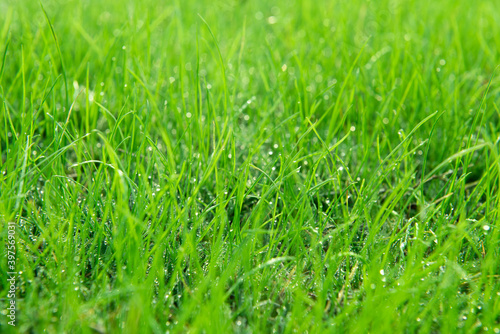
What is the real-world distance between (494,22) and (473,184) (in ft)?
4.32

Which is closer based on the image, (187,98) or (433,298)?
(433,298)

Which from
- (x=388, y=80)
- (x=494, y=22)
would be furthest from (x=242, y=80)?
(x=494, y=22)

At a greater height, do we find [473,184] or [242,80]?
[242,80]

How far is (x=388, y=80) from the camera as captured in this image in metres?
1.83

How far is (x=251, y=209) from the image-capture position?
56.4 inches

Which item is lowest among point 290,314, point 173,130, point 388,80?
point 290,314

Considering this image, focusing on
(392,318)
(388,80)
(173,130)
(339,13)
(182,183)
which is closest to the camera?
(392,318)

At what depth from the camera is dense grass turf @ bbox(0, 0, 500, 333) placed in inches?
40.2

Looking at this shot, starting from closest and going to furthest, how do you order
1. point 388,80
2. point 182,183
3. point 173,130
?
point 182,183 → point 173,130 → point 388,80

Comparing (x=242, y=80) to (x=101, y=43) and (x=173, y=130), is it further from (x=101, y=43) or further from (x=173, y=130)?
(x=101, y=43)

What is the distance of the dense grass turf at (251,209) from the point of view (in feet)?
3.35

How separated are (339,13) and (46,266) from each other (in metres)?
2.08

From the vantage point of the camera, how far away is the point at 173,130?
66.7 inches

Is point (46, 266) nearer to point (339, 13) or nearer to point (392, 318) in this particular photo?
point (392, 318)
